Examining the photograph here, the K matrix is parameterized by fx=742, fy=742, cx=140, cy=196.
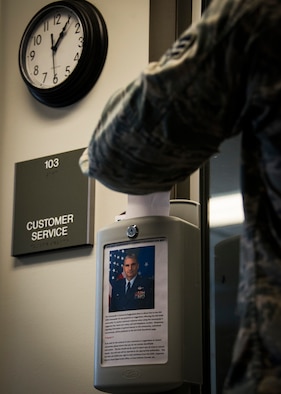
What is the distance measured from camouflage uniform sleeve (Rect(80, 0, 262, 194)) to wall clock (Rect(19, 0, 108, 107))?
59.2 inches

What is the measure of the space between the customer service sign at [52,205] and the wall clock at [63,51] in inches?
8.6

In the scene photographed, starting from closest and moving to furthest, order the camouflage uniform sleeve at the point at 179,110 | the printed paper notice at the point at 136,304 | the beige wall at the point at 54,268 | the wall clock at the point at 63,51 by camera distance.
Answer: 1. the camouflage uniform sleeve at the point at 179,110
2. the printed paper notice at the point at 136,304
3. the beige wall at the point at 54,268
4. the wall clock at the point at 63,51

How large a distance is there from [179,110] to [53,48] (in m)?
1.80

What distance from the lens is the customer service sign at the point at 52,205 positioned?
238cm

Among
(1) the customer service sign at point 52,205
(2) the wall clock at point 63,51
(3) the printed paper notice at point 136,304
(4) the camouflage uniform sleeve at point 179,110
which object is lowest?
(3) the printed paper notice at point 136,304

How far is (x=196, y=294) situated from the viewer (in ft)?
6.16

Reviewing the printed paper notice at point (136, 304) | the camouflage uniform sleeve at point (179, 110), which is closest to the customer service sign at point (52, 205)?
the printed paper notice at point (136, 304)

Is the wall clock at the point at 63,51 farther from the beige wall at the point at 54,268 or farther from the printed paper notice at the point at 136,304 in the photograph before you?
the printed paper notice at the point at 136,304

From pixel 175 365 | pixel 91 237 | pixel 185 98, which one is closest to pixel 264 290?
pixel 185 98

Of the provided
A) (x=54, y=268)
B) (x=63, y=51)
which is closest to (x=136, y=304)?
(x=54, y=268)

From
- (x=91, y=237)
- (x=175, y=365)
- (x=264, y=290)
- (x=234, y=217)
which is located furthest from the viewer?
(x=91, y=237)

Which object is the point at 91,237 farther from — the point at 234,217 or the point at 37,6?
the point at 37,6

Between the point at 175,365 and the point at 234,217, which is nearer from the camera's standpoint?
the point at 175,365

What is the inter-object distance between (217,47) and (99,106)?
163 cm
